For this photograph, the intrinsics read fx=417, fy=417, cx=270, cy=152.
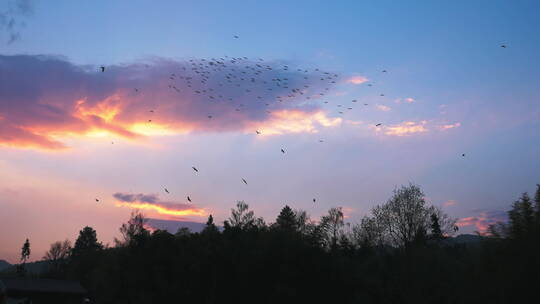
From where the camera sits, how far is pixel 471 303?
17422mm

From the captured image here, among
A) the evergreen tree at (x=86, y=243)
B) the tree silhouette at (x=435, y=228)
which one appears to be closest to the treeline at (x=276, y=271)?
the tree silhouette at (x=435, y=228)

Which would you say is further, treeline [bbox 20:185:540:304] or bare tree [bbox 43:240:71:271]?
bare tree [bbox 43:240:71:271]

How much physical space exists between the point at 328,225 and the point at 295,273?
32726 mm

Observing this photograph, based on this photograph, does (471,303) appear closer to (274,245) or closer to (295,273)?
(295,273)

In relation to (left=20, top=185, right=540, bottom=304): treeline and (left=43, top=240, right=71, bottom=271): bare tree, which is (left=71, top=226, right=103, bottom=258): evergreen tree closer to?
(left=43, top=240, right=71, bottom=271): bare tree

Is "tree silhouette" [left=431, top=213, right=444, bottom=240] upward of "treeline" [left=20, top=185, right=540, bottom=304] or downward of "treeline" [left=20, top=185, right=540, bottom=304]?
upward

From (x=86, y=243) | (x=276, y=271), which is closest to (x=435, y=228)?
(x=276, y=271)

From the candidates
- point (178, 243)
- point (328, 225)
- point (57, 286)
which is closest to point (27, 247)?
point (57, 286)

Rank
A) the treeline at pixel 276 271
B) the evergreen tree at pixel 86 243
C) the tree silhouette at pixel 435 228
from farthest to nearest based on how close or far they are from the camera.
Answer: the evergreen tree at pixel 86 243 < the tree silhouette at pixel 435 228 < the treeline at pixel 276 271

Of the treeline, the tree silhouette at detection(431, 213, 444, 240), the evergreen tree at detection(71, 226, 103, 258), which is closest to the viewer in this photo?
the treeline

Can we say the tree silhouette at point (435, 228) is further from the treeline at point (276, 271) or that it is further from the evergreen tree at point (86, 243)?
the evergreen tree at point (86, 243)

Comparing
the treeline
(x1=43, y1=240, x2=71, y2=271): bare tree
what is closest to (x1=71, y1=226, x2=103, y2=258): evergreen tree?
(x1=43, y1=240, x2=71, y2=271): bare tree

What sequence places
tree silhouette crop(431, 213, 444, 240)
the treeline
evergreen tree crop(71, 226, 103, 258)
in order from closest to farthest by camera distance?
the treeline, tree silhouette crop(431, 213, 444, 240), evergreen tree crop(71, 226, 103, 258)

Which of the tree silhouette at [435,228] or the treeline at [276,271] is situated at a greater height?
the tree silhouette at [435,228]
